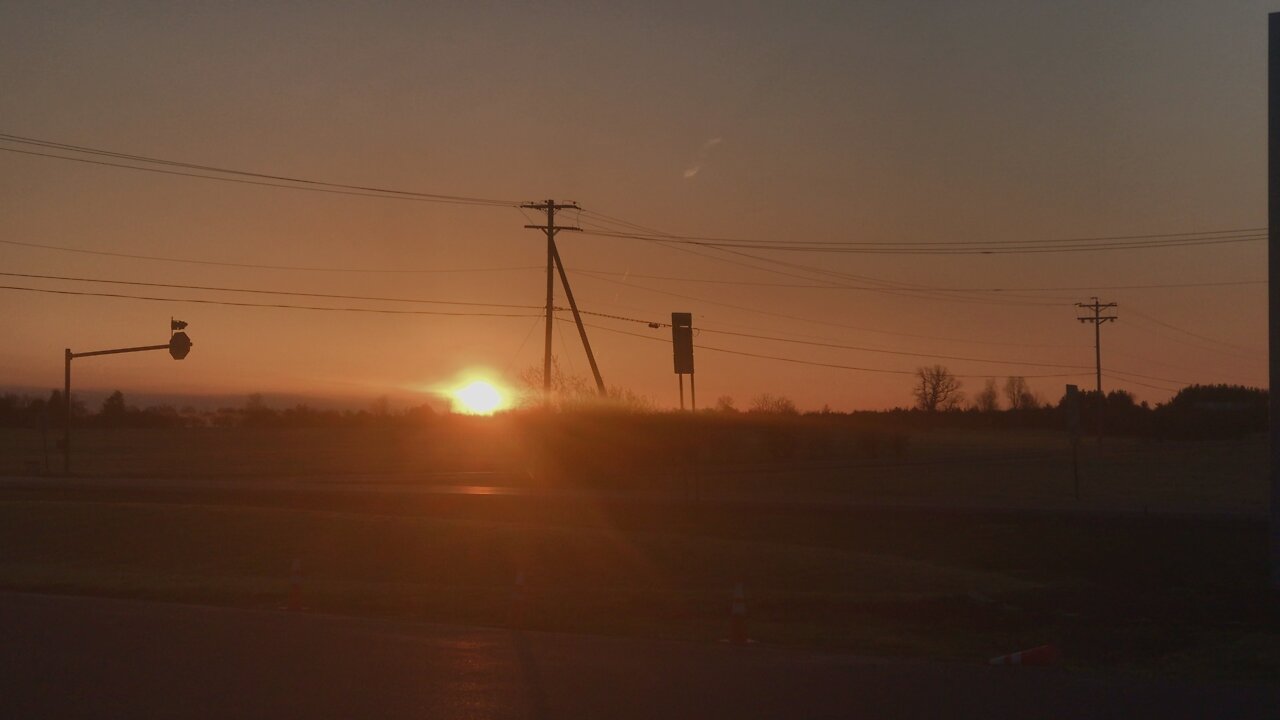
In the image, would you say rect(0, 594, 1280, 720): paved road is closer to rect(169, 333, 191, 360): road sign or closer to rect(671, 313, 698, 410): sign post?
rect(671, 313, 698, 410): sign post

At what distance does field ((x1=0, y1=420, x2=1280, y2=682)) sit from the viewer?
1412cm

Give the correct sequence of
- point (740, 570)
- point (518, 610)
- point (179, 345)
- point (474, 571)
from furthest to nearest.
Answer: point (179, 345), point (474, 571), point (740, 570), point (518, 610)

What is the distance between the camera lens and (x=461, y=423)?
149 m

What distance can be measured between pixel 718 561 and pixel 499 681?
1130 centimetres

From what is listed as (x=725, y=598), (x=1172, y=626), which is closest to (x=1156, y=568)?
(x=1172, y=626)

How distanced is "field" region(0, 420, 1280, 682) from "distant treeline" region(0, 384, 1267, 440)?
33.7 m

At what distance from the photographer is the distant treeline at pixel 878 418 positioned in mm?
79875

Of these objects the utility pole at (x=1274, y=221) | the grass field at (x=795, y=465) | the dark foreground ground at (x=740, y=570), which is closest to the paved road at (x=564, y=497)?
the dark foreground ground at (x=740, y=570)

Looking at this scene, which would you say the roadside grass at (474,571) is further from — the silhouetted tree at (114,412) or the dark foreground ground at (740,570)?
the silhouetted tree at (114,412)

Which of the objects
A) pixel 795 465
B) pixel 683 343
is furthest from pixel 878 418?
pixel 683 343

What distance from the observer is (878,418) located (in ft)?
382

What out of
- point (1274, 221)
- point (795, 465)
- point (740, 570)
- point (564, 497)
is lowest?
point (740, 570)

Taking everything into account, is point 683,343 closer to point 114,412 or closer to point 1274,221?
point 1274,221

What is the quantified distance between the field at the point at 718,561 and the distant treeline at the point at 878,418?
33749mm
